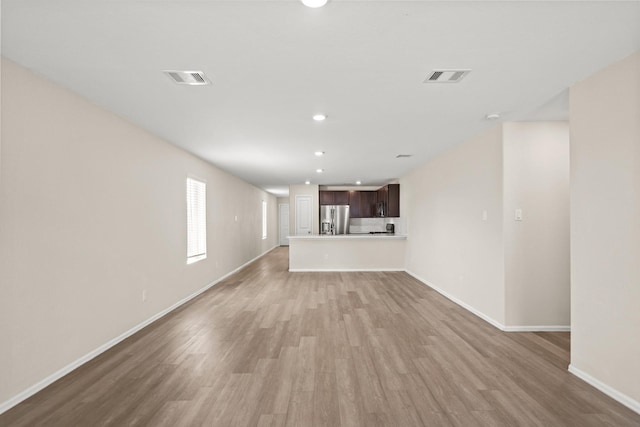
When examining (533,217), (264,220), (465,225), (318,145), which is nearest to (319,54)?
(318,145)

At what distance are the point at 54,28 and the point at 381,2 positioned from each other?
6.15ft

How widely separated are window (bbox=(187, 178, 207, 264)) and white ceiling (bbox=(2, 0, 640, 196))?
6.36ft

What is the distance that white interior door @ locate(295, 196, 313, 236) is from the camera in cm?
1048

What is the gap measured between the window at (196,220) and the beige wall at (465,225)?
4350 mm

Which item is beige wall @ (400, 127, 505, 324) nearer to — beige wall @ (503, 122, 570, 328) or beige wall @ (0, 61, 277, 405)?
beige wall @ (503, 122, 570, 328)

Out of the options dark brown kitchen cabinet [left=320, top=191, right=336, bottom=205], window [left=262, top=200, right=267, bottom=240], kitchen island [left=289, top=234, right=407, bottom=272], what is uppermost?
dark brown kitchen cabinet [left=320, top=191, right=336, bottom=205]

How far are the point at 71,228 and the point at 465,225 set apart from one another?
187 inches

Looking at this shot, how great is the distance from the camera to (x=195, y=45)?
205cm

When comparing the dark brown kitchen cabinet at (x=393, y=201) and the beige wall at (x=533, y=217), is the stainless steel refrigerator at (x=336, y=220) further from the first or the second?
the beige wall at (x=533, y=217)

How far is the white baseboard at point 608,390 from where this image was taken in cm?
219

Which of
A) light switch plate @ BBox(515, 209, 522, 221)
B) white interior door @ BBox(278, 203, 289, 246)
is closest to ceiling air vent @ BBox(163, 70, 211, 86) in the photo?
light switch plate @ BBox(515, 209, 522, 221)

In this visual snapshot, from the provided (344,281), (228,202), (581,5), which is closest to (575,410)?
(581,5)

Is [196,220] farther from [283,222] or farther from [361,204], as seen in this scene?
[283,222]

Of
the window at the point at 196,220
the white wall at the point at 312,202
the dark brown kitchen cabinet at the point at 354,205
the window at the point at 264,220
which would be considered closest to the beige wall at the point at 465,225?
the dark brown kitchen cabinet at the point at 354,205
